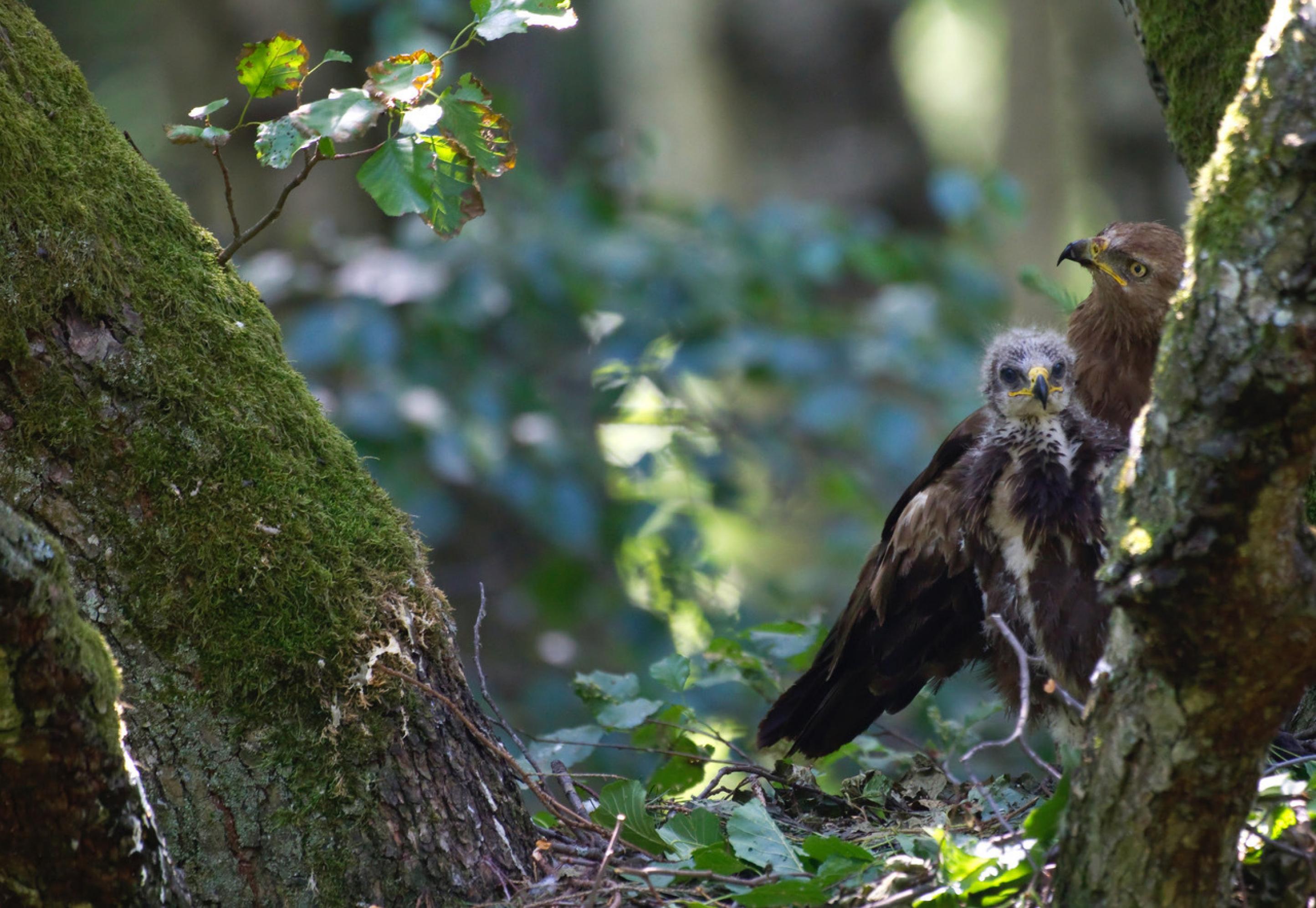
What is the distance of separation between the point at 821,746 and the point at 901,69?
673 cm

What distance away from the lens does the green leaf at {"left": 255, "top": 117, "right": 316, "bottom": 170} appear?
2.06 meters

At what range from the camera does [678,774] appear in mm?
3160

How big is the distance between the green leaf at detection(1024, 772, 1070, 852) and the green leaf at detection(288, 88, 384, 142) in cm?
150

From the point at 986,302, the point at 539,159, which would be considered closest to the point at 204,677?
the point at 986,302

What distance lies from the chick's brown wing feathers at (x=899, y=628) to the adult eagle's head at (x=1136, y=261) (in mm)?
633

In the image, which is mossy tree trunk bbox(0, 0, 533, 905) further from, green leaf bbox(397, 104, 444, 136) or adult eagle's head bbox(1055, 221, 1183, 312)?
adult eagle's head bbox(1055, 221, 1183, 312)

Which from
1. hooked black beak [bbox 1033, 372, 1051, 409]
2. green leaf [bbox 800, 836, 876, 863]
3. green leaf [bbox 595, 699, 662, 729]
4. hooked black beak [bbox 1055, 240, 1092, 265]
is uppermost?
hooked black beak [bbox 1055, 240, 1092, 265]

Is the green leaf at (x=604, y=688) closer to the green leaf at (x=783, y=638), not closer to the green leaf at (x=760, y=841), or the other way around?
the green leaf at (x=783, y=638)

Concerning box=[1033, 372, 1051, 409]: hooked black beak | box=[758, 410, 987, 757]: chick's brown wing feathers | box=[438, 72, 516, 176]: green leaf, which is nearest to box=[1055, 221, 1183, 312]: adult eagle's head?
box=[758, 410, 987, 757]: chick's brown wing feathers

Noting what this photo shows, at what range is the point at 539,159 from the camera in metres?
7.41

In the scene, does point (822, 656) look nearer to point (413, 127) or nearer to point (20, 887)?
point (413, 127)

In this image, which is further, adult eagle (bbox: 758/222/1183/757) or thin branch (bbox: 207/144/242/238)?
adult eagle (bbox: 758/222/1183/757)

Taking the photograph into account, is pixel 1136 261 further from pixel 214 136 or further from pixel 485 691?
pixel 214 136

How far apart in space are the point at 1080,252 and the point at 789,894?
2.30m
